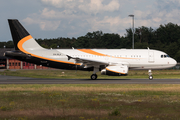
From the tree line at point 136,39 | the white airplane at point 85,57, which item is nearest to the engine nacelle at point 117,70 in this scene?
the white airplane at point 85,57

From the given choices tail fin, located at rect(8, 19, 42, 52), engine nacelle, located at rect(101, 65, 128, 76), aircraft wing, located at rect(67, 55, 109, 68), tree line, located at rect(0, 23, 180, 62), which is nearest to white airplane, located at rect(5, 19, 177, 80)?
tail fin, located at rect(8, 19, 42, 52)

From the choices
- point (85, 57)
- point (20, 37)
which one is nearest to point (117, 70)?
point (85, 57)

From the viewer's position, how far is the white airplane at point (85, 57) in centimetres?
3195

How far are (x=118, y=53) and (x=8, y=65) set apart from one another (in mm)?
57256

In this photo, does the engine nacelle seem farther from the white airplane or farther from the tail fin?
the tail fin

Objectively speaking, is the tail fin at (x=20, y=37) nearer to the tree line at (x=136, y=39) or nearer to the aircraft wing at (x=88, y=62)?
the aircraft wing at (x=88, y=62)

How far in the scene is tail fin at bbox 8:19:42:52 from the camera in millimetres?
32219

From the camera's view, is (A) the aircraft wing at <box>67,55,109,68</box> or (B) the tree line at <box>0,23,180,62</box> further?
(B) the tree line at <box>0,23,180,62</box>

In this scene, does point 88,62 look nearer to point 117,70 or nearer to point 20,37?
point 117,70

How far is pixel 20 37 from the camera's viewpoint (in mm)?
32562

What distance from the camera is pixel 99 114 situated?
34.6 feet

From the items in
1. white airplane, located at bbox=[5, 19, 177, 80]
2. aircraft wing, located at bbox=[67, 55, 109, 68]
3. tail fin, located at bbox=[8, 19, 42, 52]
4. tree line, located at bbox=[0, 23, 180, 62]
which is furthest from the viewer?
tree line, located at bbox=[0, 23, 180, 62]

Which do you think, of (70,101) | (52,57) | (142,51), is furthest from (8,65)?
(70,101)

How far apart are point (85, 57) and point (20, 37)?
895cm
